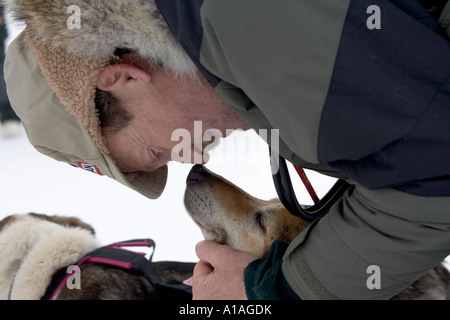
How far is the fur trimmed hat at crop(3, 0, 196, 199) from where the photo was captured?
3.87 ft

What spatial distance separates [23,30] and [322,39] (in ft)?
3.10

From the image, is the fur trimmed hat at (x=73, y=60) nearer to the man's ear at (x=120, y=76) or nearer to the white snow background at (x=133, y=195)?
the man's ear at (x=120, y=76)

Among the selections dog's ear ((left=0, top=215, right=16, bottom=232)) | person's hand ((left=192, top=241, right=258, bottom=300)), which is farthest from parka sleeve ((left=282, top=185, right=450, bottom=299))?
dog's ear ((left=0, top=215, right=16, bottom=232))

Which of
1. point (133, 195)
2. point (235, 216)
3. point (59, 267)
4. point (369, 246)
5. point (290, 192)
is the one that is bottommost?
point (133, 195)

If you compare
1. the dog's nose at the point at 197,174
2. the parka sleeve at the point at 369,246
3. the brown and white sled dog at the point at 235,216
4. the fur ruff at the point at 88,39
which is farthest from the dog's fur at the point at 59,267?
the fur ruff at the point at 88,39

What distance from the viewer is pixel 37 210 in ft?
12.3

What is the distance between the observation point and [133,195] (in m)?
3.85

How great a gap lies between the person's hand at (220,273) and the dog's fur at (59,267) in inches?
23.4

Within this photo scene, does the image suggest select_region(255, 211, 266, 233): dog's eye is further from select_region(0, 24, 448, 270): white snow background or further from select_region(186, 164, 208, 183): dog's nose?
select_region(0, 24, 448, 270): white snow background

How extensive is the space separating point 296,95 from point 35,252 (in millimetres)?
1769

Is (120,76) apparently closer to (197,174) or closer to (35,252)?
(197,174)

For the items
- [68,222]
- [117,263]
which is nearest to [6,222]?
[68,222]

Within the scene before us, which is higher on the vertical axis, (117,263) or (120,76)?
(120,76)

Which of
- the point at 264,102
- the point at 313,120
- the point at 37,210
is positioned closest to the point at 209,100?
the point at 264,102
